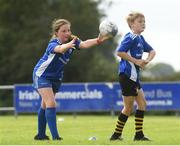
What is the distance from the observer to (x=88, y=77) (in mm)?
57656

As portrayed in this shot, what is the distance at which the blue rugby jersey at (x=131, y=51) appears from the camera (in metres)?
13.1

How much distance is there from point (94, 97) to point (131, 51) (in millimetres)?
17242

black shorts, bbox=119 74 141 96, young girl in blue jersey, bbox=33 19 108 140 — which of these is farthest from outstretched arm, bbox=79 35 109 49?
black shorts, bbox=119 74 141 96

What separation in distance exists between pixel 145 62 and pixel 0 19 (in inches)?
2049

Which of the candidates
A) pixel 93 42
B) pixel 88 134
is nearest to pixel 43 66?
pixel 93 42

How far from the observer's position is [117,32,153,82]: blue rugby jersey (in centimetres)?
1312

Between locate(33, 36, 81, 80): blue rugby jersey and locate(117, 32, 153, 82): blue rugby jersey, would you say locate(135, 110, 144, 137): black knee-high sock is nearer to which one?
locate(117, 32, 153, 82): blue rugby jersey

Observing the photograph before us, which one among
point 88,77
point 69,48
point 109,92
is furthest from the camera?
point 88,77

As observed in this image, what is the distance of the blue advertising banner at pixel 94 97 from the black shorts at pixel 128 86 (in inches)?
666

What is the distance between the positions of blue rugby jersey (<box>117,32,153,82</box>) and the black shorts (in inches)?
2.6

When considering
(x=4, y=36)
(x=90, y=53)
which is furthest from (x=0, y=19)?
(x=90, y=53)

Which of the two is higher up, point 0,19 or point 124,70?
point 0,19

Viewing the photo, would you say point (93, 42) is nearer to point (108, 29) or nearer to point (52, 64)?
point (108, 29)

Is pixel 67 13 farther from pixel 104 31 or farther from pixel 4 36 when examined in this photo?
pixel 104 31
